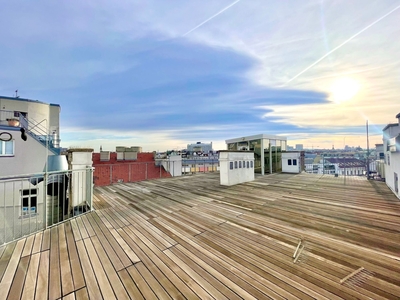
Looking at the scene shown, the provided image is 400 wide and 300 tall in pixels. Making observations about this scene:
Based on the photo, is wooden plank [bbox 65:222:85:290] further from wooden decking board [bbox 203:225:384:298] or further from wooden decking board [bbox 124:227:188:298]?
wooden decking board [bbox 203:225:384:298]

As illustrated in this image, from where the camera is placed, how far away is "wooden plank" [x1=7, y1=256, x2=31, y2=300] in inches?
61.6

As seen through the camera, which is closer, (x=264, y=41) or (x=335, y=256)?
(x=335, y=256)

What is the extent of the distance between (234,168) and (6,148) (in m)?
11.0

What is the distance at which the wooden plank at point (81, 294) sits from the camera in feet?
5.01

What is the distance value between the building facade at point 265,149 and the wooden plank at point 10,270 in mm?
10495

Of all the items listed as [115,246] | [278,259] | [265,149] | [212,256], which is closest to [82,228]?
[115,246]

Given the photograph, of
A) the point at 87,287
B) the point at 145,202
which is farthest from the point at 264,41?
the point at 87,287

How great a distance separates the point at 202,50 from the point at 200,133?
13524mm

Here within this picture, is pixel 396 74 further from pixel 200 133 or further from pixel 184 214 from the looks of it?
pixel 200 133

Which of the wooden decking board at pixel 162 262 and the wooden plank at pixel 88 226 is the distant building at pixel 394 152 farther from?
the wooden plank at pixel 88 226

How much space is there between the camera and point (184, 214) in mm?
3861

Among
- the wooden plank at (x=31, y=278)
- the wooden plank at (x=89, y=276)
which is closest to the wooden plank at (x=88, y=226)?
the wooden plank at (x=89, y=276)

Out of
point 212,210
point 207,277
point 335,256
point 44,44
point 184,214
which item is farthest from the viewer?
point 44,44

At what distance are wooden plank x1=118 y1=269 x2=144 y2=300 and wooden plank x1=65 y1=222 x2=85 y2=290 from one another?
0.37 m
